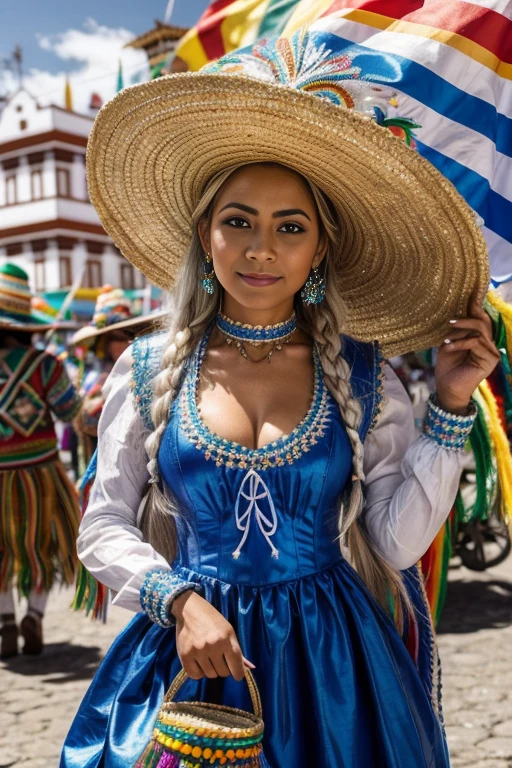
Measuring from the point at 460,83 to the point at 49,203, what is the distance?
31463mm

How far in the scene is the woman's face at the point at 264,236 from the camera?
2176mm

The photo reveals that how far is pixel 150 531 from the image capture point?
7.71 ft

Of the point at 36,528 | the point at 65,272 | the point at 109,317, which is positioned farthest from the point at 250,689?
the point at 65,272

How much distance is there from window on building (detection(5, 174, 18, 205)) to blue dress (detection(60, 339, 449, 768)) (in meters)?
33.8

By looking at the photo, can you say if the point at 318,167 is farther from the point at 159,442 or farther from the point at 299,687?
the point at 299,687

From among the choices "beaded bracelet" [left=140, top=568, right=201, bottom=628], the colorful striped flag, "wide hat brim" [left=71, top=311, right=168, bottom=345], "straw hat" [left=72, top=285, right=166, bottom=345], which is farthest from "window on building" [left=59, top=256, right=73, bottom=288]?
"beaded bracelet" [left=140, top=568, right=201, bottom=628]

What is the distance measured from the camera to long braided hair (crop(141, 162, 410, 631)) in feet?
7.27

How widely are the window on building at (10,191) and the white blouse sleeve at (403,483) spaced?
111 ft

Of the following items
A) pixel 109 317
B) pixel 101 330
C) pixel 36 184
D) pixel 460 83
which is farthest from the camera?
pixel 36 184

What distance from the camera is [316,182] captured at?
7.64ft

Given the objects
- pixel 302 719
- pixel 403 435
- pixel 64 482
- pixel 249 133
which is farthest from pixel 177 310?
pixel 64 482

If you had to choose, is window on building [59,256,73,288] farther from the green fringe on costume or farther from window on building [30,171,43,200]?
the green fringe on costume

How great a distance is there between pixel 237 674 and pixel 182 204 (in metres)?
1.36

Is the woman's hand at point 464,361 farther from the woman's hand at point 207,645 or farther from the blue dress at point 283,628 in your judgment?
the woman's hand at point 207,645
